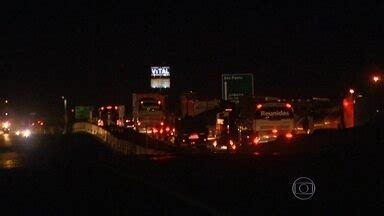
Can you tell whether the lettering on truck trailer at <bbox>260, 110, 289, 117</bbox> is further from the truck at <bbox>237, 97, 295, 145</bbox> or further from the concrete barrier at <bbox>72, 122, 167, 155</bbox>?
the concrete barrier at <bbox>72, 122, 167, 155</bbox>

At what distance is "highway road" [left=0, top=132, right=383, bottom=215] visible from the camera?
12.3 metres

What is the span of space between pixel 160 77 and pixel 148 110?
30.8 m

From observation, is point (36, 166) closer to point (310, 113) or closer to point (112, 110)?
point (310, 113)

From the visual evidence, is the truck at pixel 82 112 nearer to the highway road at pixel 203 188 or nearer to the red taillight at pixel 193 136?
the red taillight at pixel 193 136

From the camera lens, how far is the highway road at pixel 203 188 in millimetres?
12291

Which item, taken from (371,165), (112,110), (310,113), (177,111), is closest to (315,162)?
(371,165)

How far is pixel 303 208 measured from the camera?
11.6 meters

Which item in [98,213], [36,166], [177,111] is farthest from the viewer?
[177,111]

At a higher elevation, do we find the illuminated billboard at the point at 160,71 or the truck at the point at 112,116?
the illuminated billboard at the point at 160,71

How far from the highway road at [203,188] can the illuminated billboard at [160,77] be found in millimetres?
73441

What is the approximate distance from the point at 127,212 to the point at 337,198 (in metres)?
3.76

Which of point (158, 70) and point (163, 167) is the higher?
point (158, 70)

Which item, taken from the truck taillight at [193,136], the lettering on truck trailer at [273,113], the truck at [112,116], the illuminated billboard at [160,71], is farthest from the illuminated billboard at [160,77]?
the lettering on truck trailer at [273,113]

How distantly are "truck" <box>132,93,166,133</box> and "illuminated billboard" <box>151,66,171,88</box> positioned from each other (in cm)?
2868
